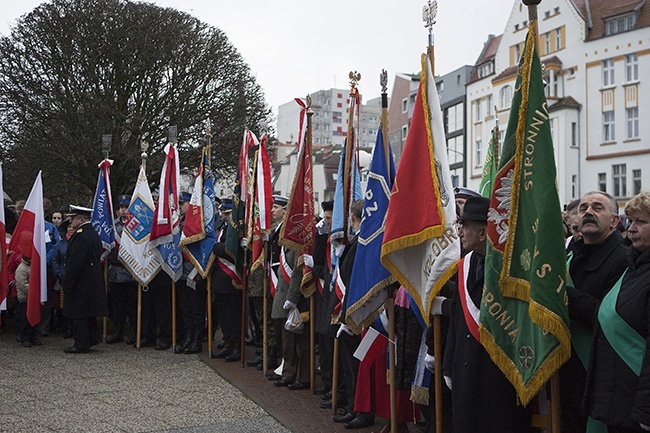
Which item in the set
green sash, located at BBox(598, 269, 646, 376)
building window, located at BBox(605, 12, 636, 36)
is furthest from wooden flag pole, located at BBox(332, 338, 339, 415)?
building window, located at BBox(605, 12, 636, 36)

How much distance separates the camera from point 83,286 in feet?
35.8

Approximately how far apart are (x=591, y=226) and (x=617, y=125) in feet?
122

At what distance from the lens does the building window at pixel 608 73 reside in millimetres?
39000

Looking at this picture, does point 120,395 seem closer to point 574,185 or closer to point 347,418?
point 347,418

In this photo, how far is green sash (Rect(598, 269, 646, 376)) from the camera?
12.2 ft

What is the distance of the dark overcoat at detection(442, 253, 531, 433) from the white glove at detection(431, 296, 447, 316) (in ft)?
1.67

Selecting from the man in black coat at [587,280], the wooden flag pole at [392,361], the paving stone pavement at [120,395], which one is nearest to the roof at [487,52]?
the paving stone pavement at [120,395]

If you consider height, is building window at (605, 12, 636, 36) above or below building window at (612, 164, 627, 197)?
above

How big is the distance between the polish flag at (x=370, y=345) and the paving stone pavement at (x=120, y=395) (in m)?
1.01

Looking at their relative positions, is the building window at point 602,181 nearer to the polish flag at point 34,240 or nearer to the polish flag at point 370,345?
the polish flag at point 34,240

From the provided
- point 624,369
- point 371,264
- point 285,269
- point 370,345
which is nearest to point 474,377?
point 624,369

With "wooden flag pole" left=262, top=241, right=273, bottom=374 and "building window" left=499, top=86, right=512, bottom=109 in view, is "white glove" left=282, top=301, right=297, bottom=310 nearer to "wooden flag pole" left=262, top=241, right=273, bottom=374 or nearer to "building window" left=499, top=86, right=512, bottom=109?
"wooden flag pole" left=262, top=241, right=273, bottom=374

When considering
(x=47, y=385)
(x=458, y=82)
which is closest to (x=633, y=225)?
(x=47, y=385)

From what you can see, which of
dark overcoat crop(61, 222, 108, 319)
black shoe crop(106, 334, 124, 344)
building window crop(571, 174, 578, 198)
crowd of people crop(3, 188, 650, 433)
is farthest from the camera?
building window crop(571, 174, 578, 198)
